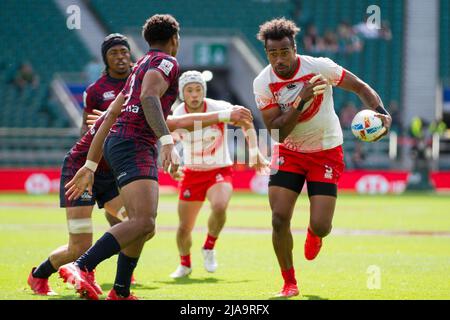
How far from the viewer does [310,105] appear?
29.4ft

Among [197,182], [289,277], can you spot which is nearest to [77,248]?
[289,277]

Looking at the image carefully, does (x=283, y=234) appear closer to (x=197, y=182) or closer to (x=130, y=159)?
(x=130, y=159)

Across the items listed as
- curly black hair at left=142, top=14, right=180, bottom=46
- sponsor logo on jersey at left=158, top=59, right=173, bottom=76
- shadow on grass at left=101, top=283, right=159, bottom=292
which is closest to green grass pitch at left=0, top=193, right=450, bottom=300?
shadow on grass at left=101, top=283, right=159, bottom=292

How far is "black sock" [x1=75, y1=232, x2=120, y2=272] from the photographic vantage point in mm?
7504

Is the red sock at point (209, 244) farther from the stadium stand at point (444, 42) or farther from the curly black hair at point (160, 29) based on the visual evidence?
the stadium stand at point (444, 42)

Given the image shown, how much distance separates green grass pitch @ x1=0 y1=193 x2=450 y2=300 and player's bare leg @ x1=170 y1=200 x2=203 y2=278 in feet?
0.54

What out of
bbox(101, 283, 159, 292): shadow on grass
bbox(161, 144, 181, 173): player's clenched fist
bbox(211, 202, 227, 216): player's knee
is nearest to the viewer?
bbox(161, 144, 181, 173): player's clenched fist

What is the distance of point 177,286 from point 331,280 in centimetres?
177

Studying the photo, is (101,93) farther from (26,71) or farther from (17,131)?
(26,71)

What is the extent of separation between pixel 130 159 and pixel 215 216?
12.8 ft

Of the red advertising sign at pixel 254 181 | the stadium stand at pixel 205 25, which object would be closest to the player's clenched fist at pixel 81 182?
the red advertising sign at pixel 254 181

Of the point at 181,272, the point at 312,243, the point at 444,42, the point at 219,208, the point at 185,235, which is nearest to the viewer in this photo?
the point at 312,243

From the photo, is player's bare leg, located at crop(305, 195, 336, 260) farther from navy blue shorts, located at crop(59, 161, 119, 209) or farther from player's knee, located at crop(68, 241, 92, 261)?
player's knee, located at crop(68, 241, 92, 261)

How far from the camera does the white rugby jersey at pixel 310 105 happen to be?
8.81 metres
